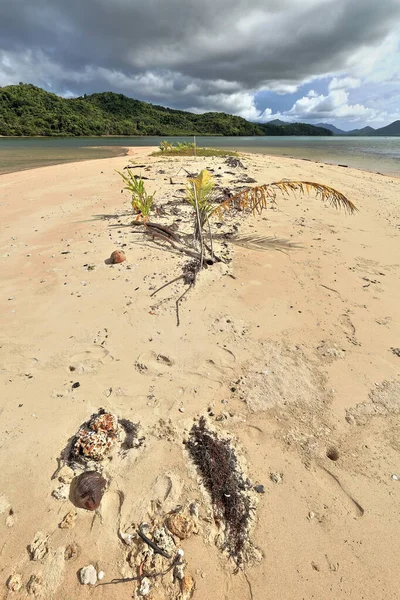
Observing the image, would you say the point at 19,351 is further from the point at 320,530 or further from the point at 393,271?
the point at 393,271

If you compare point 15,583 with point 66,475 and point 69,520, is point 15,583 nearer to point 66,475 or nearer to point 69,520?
point 69,520

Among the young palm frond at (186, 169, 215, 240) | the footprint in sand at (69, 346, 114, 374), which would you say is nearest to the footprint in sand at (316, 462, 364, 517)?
the footprint in sand at (69, 346, 114, 374)

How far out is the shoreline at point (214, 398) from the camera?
68.3 inches

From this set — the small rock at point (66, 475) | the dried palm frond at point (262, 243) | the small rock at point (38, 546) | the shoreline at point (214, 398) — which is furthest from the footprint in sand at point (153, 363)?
the dried palm frond at point (262, 243)

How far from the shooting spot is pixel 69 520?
6.08 feet

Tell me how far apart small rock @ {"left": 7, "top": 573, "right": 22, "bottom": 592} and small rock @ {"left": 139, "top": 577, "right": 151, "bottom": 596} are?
2.15ft

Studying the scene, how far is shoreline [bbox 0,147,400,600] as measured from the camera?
173 cm

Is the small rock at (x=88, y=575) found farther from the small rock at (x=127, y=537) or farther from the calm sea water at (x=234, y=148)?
the calm sea water at (x=234, y=148)

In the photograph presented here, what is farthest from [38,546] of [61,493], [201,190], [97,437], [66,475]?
[201,190]

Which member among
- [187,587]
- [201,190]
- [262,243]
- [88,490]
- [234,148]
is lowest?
[187,587]

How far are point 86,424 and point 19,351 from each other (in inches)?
53.5

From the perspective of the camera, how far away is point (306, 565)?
1719 mm

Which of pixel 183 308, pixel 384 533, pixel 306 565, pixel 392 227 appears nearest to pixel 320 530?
pixel 306 565

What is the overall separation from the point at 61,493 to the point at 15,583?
1.51 feet
